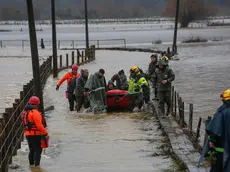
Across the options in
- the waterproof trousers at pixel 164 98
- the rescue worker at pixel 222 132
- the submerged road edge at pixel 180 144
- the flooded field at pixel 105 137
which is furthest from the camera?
the waterproof trousers at pixel 164 98

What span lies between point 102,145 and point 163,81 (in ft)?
12.7

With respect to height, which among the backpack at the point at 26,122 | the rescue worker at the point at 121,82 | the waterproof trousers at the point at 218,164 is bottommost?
the rescue worker at the point at 121,82

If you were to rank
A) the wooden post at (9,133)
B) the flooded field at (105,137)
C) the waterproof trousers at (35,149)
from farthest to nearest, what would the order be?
the wooden post at (9,133)
the flooded field at (105,137)
the waterproof trousers at (35,149)

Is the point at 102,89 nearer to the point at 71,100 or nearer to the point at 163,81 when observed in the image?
the point at 71,100

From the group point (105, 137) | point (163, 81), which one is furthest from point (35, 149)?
point (163, 81)

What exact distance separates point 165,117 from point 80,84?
3161 mm

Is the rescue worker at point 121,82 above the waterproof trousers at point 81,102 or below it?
above

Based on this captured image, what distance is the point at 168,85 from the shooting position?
58.6 feet

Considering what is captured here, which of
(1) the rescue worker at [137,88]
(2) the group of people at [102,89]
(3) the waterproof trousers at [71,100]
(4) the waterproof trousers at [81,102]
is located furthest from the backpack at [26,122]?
(3) the waterproof trousers at [71,100]

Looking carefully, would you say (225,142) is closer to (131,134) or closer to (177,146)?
(177,146)

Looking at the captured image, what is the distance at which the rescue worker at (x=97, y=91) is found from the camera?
18.8 meters

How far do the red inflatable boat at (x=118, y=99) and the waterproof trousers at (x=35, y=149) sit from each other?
7059 millimetres

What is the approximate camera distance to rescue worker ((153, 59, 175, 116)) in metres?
17.7

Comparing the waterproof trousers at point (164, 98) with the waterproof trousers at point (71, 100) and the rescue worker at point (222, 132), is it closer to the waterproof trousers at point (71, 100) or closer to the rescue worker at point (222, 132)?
the waterproof trousers at point (71, 100)
